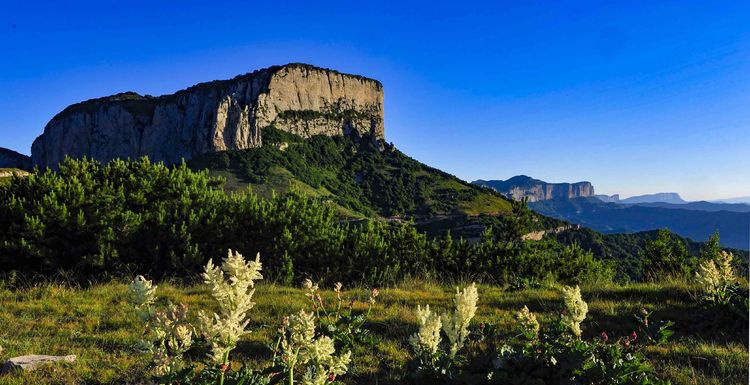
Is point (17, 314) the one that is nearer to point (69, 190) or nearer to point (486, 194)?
point (69, 190)

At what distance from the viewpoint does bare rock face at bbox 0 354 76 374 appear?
16.4 ft

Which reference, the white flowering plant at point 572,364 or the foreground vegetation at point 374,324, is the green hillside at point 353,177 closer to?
the foreground vegetation at point 374,324

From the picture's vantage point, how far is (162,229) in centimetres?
1284

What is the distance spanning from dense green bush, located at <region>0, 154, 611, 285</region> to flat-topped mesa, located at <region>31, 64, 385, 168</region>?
511 feet

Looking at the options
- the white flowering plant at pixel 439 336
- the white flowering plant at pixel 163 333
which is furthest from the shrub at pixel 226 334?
the white flowering plant at pixel 439 336

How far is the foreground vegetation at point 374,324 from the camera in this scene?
501 cm

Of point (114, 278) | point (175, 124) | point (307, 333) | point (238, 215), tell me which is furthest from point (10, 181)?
point (175, 124)

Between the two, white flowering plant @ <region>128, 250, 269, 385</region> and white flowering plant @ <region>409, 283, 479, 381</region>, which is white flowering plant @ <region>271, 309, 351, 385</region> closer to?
white flowering plant @ <region>128, 250, 269, 385</region>

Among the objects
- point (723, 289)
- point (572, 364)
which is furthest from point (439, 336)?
point (723, 289)

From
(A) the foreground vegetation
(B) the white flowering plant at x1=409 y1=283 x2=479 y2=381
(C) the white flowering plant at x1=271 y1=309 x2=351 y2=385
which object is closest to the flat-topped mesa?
(A) the foreground vegetation

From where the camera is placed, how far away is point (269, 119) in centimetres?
17838

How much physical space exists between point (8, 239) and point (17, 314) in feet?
17.6

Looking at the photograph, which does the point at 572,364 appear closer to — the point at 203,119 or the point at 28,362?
the point at 28,362

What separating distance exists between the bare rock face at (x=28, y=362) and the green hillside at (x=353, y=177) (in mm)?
129396
